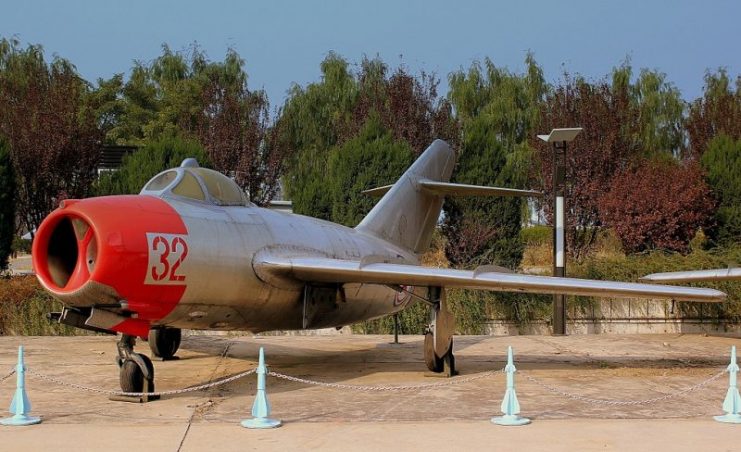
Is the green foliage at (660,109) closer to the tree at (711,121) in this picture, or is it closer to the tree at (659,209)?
the tree at (711,121)

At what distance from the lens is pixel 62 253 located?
9508mm

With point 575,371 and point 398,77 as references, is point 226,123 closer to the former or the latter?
point 398,77

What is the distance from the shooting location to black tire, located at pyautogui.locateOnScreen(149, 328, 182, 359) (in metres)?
13.6

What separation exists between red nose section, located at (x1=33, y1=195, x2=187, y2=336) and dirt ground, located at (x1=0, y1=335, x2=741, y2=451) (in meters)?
1.19

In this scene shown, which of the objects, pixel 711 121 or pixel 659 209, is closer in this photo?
pixel 659 209

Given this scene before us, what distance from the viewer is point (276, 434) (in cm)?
783

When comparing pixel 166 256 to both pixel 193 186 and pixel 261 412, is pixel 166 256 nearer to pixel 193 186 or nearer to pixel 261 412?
pixel 193 186

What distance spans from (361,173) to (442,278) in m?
13.1

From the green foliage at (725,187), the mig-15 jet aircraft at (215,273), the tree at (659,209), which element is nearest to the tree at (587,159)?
the tree at (659,209)

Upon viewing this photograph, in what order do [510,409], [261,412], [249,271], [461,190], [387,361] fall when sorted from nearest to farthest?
[261,412]
[510,409]
[249,271]
[387,361]
[461,190]

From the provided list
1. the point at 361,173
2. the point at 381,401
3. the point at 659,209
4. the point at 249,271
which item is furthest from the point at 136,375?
the point at 659,209

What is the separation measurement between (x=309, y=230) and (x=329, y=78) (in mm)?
35536

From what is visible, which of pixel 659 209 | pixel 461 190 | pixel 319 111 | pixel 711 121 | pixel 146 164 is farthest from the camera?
pixel 319 111

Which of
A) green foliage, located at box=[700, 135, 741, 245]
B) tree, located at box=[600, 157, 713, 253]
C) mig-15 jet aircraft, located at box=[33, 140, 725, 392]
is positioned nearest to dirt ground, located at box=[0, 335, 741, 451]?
mig-15 jet aircraft, located at box=[33, 140, 725, 392]
